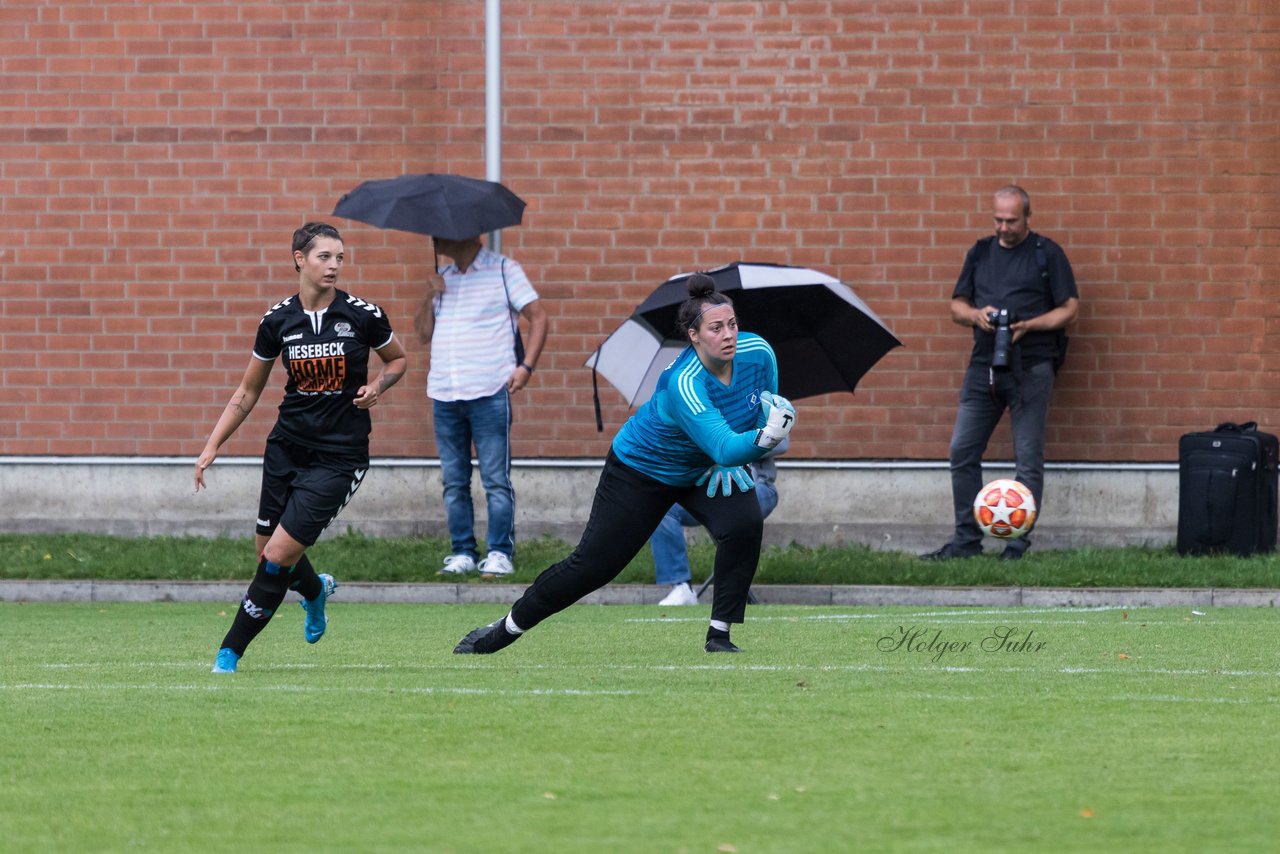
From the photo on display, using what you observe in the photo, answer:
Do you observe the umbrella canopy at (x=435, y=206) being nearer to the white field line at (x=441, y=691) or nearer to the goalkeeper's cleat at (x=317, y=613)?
the goalkeeper's cleat at (x=317, y=613)

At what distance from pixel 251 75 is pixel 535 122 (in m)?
2.32

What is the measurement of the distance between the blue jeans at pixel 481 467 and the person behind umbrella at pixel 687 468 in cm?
498

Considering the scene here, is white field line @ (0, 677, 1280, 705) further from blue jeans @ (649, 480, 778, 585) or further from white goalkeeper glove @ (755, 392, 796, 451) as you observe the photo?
blue jeans @ (649, 480, 778, 585)

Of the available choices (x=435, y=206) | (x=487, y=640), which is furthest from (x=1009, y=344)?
(x=487, y=640)

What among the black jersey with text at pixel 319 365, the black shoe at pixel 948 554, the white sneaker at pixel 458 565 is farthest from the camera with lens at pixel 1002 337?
the black jersey with text at pixel 319 365

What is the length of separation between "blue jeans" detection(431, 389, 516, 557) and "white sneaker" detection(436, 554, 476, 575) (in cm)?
6

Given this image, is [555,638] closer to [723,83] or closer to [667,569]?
[667,569]

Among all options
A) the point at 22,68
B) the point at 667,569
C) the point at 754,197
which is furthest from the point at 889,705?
the point at 22,68

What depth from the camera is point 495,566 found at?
555 inches

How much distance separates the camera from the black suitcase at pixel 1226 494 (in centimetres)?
1459

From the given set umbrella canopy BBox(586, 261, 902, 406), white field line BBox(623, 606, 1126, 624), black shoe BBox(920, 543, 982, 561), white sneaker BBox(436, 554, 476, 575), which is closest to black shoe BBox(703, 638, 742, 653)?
white field line BBox(623, 606, 1126, 624)

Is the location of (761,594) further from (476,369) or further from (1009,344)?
(1009,344)

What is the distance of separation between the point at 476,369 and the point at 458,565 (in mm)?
1369

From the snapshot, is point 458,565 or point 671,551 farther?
point 458,565
